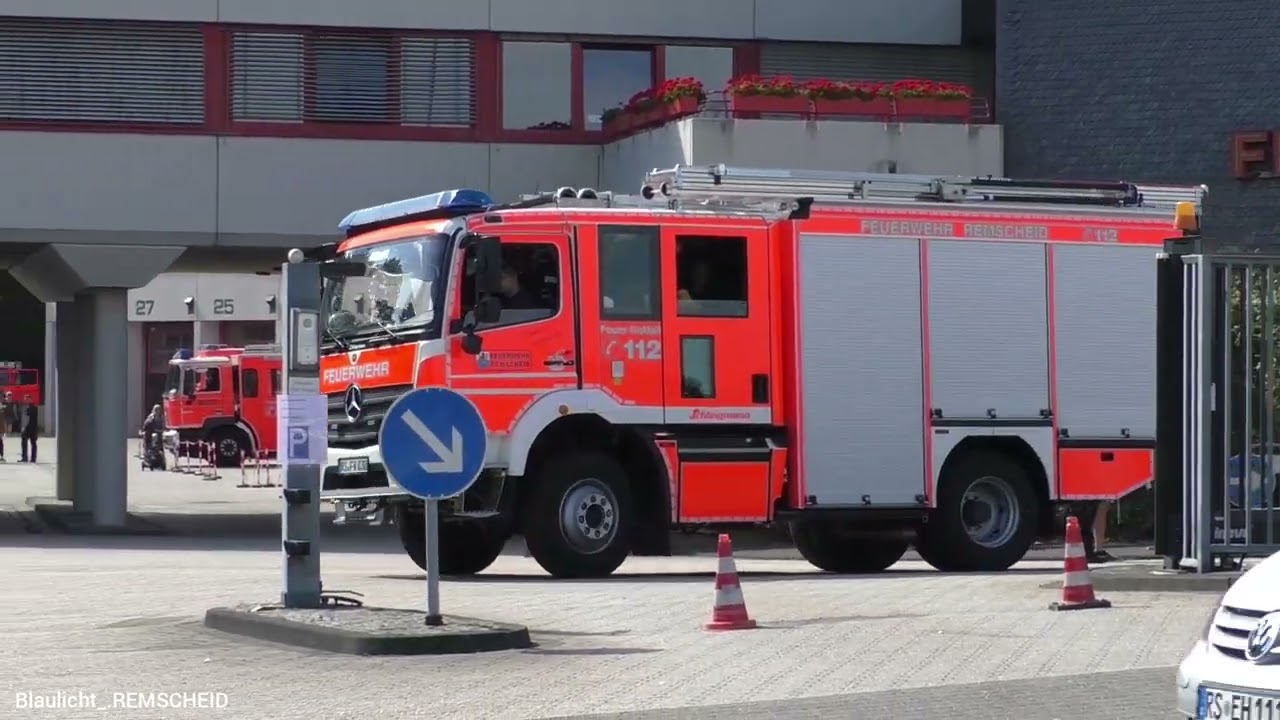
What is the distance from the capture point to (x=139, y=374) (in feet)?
256

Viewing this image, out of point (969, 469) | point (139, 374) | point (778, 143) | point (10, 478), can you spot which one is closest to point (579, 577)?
point (969, 469)

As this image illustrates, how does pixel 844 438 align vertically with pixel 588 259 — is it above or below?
below

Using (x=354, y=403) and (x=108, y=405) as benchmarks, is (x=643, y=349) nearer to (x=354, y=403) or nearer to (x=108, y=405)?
(x=354, y=403)

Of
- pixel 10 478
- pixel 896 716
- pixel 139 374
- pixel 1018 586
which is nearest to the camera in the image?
pixel 896 716

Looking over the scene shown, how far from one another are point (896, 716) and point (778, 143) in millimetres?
16557

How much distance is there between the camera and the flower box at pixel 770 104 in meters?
25.3

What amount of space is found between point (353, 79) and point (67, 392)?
861cm

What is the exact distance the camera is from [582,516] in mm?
17516

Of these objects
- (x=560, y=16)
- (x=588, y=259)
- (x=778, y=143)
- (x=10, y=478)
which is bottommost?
(x=10, y=478)

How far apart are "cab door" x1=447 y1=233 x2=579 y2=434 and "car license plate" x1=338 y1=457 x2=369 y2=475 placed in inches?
41.6

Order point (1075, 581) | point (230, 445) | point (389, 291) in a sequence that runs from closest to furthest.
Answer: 1. point (1075, 581)
2. point (389, 291)
3. point (230, 445)

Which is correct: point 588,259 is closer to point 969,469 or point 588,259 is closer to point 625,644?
point 969,469

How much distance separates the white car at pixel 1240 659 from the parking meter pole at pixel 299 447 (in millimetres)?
7131

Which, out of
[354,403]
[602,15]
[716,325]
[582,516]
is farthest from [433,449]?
[602,15]
